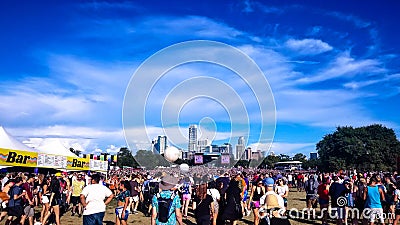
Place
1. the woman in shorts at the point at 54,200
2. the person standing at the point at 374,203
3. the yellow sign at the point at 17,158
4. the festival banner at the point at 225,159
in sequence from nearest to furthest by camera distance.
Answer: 1. the person standing at the point at 374,203
2. the woman in shorts at the point at 54,200
3. the yellow sign at the point at 17,158
4. the festival banner at the point at 225,159

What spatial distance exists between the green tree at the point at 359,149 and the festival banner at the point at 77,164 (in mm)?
61016

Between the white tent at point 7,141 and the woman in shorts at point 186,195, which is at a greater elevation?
the white tent at point 7,141

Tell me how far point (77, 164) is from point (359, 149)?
68.2 meters

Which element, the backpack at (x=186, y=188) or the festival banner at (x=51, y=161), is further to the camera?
the festival banner at (x=51, y=161)

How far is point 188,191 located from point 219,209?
596 centimetres

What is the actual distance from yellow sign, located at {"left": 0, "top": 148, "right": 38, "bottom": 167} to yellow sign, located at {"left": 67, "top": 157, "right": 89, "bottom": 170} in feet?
16.9

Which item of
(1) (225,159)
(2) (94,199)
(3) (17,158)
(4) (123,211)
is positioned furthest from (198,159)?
(2) (94,199)

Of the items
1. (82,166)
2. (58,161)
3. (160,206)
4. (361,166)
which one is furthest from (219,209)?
(361,166)

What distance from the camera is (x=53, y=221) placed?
13102mm

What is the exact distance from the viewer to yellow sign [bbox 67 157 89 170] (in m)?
27.2

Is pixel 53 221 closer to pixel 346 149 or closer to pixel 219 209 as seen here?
pixel 219 209

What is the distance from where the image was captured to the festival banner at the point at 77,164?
27.2 meters

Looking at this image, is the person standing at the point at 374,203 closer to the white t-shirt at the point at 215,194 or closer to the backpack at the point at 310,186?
the white t-shirt at the point at 215,194

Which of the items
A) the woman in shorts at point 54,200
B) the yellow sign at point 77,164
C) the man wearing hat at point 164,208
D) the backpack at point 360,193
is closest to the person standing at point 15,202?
the woman in shorts at point 54,200
